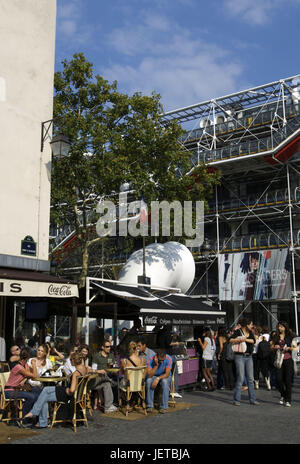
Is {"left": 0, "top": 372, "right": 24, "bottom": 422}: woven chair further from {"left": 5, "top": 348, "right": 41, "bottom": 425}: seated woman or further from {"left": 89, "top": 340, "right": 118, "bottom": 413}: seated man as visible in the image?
{"left": 89, "top": 340, "right": 118, "bottom": 413}: seated man

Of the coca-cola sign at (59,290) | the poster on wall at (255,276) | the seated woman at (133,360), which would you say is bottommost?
the seated woman at (133,360)

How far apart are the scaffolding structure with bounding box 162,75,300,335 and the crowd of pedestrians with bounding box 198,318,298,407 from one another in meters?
16.5

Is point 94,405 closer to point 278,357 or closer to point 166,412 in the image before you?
point 166,412

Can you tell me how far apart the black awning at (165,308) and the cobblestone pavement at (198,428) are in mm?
2516

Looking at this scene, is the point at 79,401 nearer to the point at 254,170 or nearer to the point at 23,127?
the point at 23,127

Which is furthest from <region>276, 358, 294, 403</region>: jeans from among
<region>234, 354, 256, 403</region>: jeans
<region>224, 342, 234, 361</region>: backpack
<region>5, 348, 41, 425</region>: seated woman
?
<region>5, 348, 41, 425</region>: seated woman

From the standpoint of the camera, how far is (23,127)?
1390cm

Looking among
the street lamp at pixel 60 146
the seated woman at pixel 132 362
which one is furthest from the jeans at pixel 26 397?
the street lamp at pixel 60 146

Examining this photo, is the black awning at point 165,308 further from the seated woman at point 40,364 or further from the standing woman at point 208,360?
the seated woman at point 40,364

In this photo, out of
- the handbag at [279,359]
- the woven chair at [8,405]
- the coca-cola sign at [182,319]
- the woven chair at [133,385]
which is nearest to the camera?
the woven chair at [8,405]

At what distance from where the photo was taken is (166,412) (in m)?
10.2

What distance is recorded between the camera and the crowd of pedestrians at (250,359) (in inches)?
424

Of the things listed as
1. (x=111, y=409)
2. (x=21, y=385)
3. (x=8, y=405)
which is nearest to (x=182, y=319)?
(x=111, y=409)
